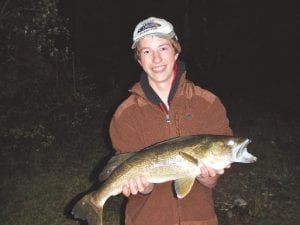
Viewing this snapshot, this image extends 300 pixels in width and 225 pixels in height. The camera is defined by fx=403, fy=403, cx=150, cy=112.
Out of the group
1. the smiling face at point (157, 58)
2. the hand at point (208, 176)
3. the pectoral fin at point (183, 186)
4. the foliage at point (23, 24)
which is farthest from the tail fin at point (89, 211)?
the foliage at point (23, 24)

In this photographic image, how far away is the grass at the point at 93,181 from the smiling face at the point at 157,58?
3.70m

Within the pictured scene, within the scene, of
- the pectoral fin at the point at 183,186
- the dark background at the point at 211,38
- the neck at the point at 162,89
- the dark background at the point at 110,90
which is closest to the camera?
the pectoral fin at the point at 183,186

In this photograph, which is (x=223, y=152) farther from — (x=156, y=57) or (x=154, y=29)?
(x=154, y=29)

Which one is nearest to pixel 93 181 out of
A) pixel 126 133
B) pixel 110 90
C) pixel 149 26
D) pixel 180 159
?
pixel 126 133

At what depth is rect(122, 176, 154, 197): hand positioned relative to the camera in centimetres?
355

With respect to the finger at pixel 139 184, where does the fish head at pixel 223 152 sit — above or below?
above

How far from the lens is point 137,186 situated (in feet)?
11.7

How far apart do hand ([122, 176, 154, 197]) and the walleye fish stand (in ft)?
0.11

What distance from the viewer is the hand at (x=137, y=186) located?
3.55 m

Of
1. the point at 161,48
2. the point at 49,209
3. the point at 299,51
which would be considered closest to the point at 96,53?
the point at 299,51

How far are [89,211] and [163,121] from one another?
1069 millimetres

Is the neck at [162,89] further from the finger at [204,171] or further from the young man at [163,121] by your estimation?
the finger at [204,171]

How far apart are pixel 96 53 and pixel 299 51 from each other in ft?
32.2

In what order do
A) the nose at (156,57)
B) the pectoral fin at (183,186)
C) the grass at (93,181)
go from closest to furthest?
the pectoral fin at (183,186)
the nose at (156,57)
the grass at (93,181)
